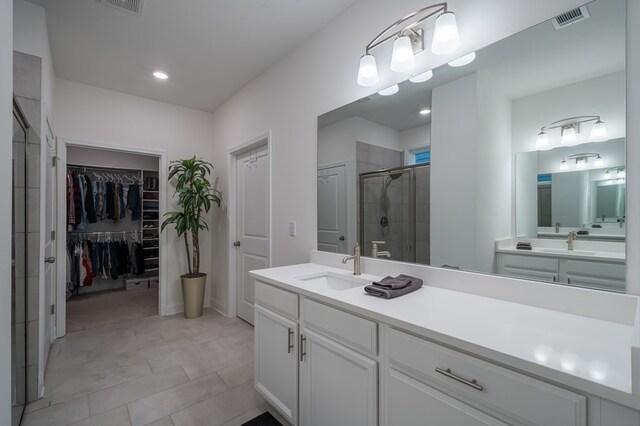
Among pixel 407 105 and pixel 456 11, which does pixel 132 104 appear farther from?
pixel 456 11

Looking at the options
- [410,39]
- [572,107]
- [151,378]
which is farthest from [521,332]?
[151,378]

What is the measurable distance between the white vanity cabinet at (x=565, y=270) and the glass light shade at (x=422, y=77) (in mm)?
1007

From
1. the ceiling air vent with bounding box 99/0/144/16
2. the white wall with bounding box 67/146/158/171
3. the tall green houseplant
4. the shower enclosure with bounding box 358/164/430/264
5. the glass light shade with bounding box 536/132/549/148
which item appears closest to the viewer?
the glass light shade with bounding box 536/132/549/148

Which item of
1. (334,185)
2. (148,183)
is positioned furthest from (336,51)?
(148,183)

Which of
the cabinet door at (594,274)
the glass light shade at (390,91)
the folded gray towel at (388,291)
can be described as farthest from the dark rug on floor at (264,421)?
the glass light shade at (390,91)

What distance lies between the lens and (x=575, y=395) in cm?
70

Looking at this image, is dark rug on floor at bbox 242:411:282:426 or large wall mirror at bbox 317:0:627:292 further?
dark rug on floor at bbox 242:411:282:426

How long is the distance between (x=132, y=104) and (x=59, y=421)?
3198 mm

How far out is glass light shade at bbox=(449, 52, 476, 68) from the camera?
56.3 inches

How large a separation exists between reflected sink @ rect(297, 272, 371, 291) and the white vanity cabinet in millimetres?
770

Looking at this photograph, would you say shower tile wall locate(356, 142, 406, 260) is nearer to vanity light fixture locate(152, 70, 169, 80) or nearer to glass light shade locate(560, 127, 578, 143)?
glass light shade locate(560, 127, 578, 143)

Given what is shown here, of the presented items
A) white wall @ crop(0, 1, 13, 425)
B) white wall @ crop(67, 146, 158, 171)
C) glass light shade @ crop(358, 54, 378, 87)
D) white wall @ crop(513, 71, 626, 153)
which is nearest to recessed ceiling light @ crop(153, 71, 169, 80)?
white wall @ crop(67, 146, 158, 171)

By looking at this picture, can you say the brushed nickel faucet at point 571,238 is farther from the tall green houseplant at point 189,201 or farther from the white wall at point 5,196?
the tall green houseplant at point 189,201

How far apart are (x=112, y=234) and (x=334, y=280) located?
15.4 feet
